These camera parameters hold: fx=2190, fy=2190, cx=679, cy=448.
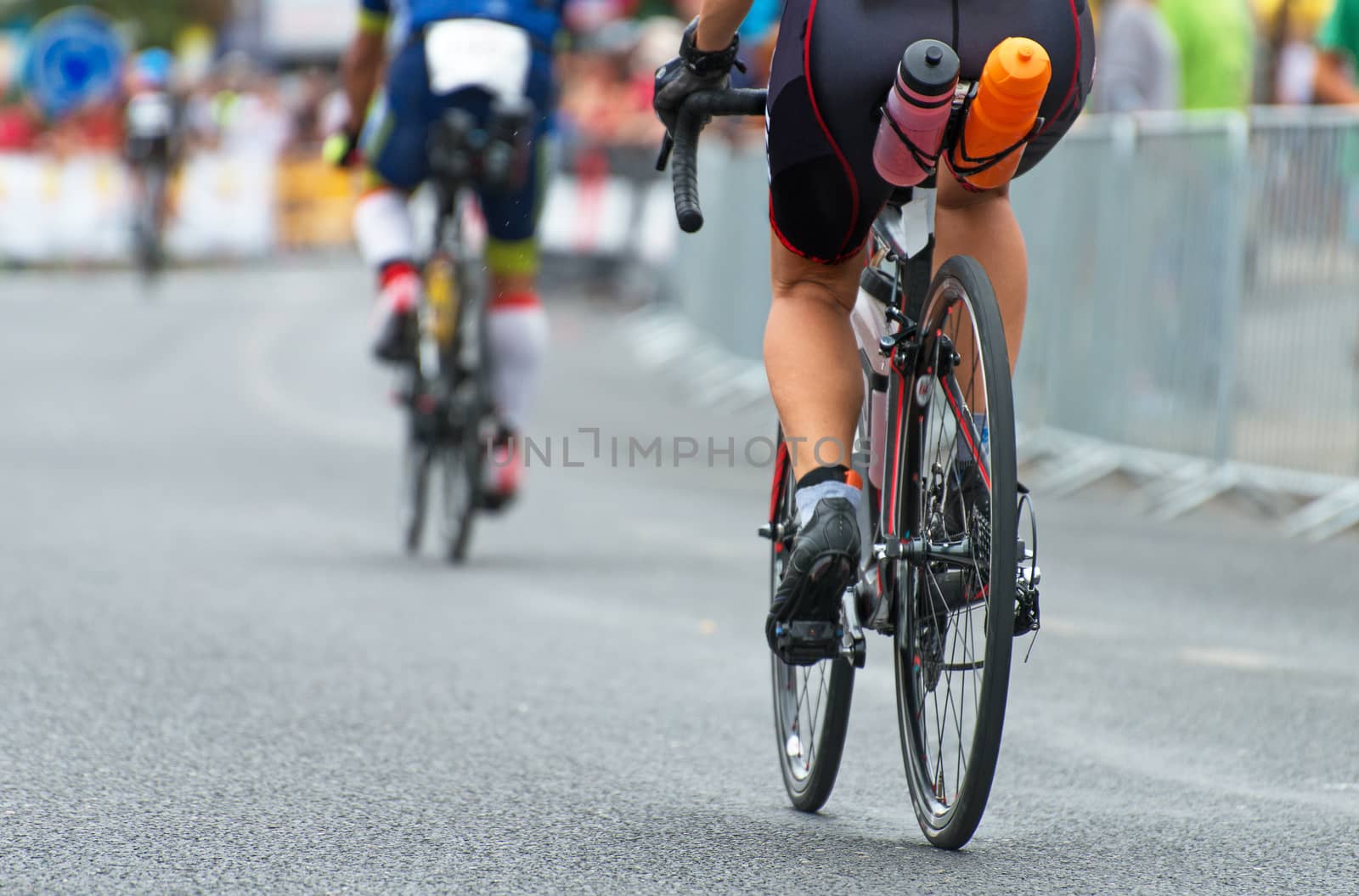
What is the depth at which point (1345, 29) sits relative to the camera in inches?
369

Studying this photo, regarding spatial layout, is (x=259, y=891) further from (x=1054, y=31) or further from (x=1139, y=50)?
(x=1139, y=50)

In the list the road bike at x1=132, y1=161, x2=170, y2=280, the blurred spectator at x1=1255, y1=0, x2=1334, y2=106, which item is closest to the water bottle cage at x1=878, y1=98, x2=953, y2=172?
the blurred spectator at x1=1255, y1=0, x2=1334, y2=106

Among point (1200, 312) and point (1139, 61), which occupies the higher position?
point (1139, 61)

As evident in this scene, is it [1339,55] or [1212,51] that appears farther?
[1339,55]

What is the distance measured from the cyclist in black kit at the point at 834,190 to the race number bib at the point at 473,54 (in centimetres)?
328

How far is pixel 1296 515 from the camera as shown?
7961mm

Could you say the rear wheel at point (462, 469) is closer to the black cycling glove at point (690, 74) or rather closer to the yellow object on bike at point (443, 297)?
the yellow object on bike at point (443, 297)

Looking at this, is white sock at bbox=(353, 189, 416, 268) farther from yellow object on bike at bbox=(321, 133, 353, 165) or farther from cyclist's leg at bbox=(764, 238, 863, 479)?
cyclist's leg at bbox=(764, 238, 863, 479)

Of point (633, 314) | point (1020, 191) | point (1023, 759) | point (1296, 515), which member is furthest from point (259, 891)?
point (633, 314)

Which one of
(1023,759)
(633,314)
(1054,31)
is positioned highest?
Result: (1054,31)

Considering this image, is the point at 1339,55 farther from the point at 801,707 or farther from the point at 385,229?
the point at 801,707

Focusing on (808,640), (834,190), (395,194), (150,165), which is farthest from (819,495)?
(150,165)

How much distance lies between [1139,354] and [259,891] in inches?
243

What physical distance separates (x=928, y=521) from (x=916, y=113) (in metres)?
0.63
